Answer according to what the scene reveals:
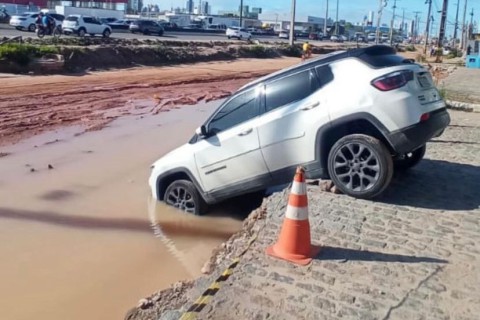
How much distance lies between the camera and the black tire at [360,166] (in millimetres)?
6547

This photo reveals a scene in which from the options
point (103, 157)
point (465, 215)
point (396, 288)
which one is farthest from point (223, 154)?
point (103, 157)

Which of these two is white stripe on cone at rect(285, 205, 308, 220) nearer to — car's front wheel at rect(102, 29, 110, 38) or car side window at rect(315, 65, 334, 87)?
car side window at rect(315, 65, 334, 87)

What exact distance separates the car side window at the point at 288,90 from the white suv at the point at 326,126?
0.04 feet

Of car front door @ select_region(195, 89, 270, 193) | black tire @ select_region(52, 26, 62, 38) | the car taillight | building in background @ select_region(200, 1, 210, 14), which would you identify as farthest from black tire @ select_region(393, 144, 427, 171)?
building in background @ select_region(200, 1, 210, 14)

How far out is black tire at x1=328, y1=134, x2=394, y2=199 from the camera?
6547 mm

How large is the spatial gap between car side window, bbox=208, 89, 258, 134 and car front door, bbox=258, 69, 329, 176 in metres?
0.20

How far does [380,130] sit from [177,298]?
9.45ft

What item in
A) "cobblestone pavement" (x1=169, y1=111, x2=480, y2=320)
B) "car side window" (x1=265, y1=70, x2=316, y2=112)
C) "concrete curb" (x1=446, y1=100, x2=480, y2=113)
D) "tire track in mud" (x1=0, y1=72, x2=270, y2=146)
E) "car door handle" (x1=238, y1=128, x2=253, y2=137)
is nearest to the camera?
"cobblestone pavement" (x1=169, y1=111, x2=480, y2=320)

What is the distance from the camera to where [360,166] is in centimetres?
666

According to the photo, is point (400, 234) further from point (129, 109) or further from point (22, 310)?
point (129, 109)

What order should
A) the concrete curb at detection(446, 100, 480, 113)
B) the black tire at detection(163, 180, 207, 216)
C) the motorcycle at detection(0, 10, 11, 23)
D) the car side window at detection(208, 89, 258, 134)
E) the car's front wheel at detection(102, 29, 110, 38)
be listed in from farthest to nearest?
the motorcycle at detection(0, 10, 11, 23) < the car's front wheel at detection(102, 29, 110, 38) < the concrete curb at detection(446, 100, 480, 113) < the black tire at detection(163, 180, 207, 216) < the car side window at detection(208, 89, 258, 134)

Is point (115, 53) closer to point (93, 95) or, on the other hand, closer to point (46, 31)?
point (46, 31)

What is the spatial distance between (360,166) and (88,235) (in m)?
3.64

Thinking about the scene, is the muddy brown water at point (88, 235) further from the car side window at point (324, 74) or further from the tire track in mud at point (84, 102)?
the tire track in mud at point (84, 102)
